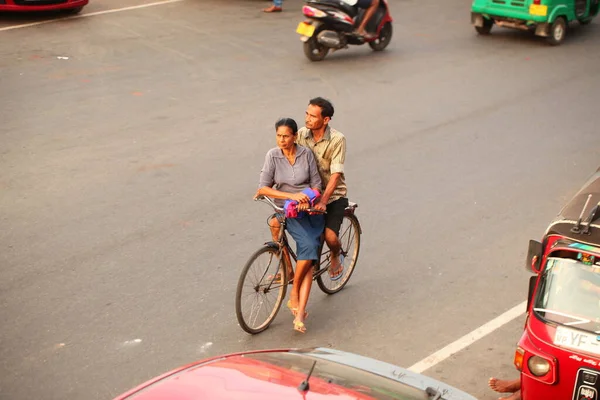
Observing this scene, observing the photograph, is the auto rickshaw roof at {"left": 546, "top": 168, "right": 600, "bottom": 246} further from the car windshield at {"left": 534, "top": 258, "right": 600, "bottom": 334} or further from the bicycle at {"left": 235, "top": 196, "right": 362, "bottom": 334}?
the bicycle at {"left": 235, "top": 196, "right": 362, "bottom": 334}

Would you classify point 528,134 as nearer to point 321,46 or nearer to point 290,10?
point 321,46

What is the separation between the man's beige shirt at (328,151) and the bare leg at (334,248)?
0.28 metres

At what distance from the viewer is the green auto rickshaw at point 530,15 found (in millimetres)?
17406

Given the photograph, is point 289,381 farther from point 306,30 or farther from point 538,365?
point 306,30

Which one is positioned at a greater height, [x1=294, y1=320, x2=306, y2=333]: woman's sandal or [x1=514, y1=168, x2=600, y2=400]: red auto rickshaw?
[x1=514, y1=168, x2=600, y2=400]: red auto rickshaw

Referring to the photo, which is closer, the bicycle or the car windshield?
the car windshield

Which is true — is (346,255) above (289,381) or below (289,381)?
below

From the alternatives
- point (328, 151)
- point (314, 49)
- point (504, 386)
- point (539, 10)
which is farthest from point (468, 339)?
point (539, 10)

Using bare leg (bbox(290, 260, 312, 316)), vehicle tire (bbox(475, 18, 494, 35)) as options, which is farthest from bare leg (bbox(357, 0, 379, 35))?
bare leg (bbox(290, 260, 312, 316))

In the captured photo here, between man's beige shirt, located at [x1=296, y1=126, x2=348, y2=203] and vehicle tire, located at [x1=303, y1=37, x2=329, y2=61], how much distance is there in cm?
869

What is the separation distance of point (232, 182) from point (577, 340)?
5488 millimetres

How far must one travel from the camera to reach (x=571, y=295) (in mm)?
5680

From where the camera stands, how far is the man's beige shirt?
7203 mm

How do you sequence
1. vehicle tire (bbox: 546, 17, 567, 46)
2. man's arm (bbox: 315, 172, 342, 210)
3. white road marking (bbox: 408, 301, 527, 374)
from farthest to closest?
vehicle tire (bbox: 546, 17, 567, 46)
man's arm (bbox: 315, 172, 342, 210)
white road marking (bbox: 408, 301, 527, 374)
